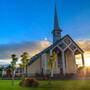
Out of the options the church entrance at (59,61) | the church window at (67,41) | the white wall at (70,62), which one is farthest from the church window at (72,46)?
the church entrance at (59,61)

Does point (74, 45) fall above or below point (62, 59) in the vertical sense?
above

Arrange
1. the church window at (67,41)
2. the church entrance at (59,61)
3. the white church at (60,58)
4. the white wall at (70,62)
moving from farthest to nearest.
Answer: the white wall at (70,62), the church entrance at (59,61), the church window at (67,41), the white church at (60,58)

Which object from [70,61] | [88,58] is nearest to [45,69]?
[70,61]

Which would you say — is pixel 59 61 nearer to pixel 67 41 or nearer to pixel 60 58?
pixel 60 58

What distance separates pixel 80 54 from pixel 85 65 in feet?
11.5

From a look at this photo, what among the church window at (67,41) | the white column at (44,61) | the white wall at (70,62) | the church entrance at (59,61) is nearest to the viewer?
the white column at (44,61)

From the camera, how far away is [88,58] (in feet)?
206

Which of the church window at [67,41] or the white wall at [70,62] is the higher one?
the church window at [67,41]

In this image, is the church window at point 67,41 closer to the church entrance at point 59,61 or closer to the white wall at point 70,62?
the church entrance at point 59,61

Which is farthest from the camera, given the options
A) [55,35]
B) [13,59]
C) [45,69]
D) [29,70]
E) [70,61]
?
[55,35]

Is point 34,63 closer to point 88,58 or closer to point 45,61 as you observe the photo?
point 45,61

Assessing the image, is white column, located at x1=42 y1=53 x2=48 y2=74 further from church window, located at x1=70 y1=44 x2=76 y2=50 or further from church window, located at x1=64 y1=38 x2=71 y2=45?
church window, located at x1=70 y1=44 x2=76 y2=50

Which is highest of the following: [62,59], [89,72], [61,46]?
[61,46]

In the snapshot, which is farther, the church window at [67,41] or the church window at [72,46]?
the church window at [72,46]
